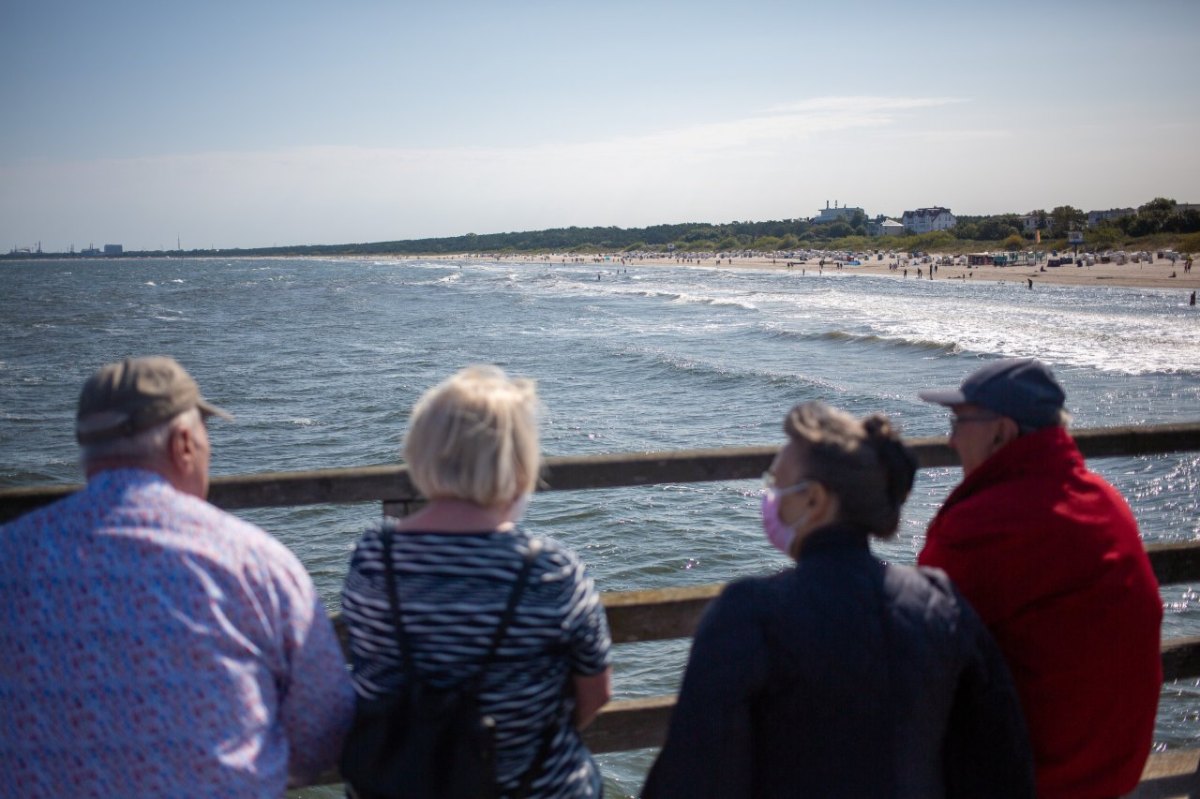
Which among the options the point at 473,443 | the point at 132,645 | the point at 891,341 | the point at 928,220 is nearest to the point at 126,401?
the point at 132,645

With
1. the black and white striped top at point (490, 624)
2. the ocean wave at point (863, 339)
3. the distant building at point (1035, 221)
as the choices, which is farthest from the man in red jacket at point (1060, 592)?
the distant building at point (1035, 221)

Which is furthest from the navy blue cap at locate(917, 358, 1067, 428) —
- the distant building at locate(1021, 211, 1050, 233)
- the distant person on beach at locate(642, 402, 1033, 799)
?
the distant building at locate(1021, 211, 1050, 233)

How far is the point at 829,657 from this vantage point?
6.20 feet

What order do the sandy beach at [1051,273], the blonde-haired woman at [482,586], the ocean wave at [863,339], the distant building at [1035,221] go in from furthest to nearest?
the distant building at [1035,221] → the sandy beach at [1051,273] → the ocean wave at [863,339] → the blonde-haired woman at [482,586]

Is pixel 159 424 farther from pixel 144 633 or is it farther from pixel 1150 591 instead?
pixel 1150 591

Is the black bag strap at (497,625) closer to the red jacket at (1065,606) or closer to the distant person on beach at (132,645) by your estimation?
the distant person on beach at (132,645)

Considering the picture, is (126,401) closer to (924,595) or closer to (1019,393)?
(924,595)

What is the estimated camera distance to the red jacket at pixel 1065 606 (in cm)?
230

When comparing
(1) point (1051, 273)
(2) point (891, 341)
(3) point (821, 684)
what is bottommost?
(2) point (891, 341)

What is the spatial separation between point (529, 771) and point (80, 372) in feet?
110

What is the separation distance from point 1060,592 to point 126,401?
84.9 inches

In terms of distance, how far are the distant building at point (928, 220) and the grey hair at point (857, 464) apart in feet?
588

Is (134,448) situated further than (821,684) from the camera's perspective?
Yes

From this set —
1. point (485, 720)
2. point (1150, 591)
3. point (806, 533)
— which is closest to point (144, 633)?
point (485, 720)
